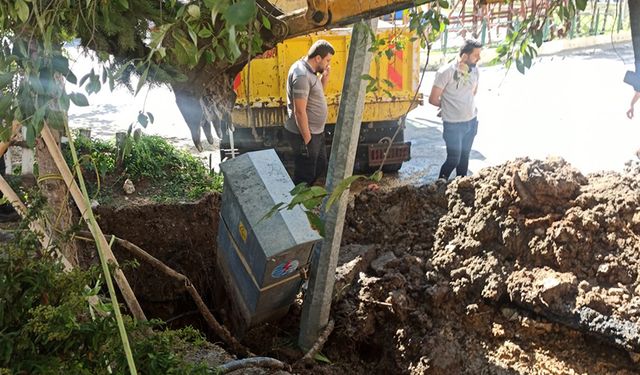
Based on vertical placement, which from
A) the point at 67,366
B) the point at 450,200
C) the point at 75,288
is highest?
the point at 75,288

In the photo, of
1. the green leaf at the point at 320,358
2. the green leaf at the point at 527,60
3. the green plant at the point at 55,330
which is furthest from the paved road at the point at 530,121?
the green plant at the point at 55,330

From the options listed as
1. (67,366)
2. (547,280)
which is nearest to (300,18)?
(67,366)

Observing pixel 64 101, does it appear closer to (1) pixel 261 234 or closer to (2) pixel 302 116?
(1) pixel 261 234

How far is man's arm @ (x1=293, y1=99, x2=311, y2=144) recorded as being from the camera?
249 inches

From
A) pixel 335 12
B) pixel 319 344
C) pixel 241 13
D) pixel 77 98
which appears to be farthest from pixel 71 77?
pixel 319 344

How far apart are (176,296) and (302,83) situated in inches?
90.8

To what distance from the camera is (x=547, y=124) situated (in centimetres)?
1040

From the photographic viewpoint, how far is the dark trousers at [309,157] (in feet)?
22.6

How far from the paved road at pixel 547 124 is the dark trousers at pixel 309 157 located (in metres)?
1.63

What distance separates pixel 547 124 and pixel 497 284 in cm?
645

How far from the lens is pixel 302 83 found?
625 cm

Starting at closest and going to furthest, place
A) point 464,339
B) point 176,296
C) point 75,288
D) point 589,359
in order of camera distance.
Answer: point 75,288
point 589,359
point 464,339
point 176,296

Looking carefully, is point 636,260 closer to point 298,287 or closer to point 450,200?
point 450,200

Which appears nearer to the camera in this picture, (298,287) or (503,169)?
(298,287)
